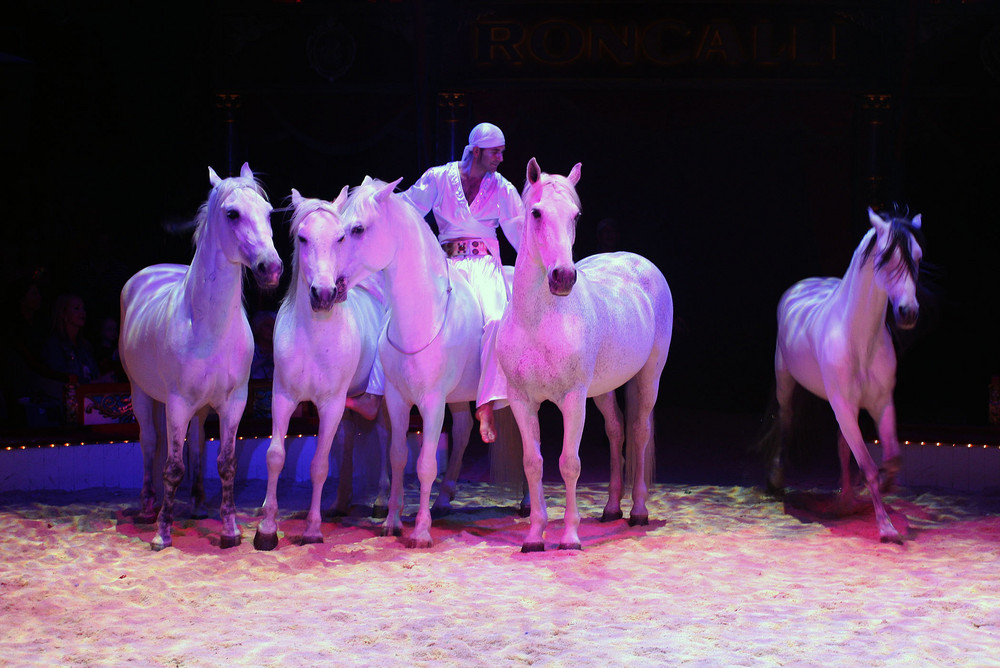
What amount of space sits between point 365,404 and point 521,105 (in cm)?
599

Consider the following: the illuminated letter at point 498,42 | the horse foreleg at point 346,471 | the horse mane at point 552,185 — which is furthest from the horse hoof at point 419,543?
the illuminated letter at point 498,42

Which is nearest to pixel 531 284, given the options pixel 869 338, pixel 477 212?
pixel 477 212

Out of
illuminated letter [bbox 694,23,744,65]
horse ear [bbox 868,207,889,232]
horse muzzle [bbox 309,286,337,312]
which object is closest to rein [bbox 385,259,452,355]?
horse muzzle [bbox 309,286,337,312]

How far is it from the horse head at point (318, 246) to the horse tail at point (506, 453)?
1.63 m

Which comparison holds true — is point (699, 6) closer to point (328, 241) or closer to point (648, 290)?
point (648, 290)

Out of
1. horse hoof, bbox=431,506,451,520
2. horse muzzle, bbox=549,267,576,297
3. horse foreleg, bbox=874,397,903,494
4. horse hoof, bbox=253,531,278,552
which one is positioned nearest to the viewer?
horse muzzle, bbox=549,267,576,297

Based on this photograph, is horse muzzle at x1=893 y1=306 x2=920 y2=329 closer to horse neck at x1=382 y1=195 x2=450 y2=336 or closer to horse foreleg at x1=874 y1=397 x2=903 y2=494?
horse foreleg at x1=874 y1=397 x2=903 y2=494

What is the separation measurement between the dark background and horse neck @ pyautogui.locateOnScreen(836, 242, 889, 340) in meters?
4.78

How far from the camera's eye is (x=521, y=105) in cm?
1116

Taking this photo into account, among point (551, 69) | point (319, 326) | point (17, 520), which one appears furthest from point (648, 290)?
point (551, 69)

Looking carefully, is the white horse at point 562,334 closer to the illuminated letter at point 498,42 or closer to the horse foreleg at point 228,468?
the horse foreleg at point 228,468

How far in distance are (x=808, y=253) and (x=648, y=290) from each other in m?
5.87

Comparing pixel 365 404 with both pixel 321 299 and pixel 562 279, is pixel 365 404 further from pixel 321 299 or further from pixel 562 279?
pixel 562 279

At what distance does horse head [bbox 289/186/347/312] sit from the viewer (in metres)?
5.06
